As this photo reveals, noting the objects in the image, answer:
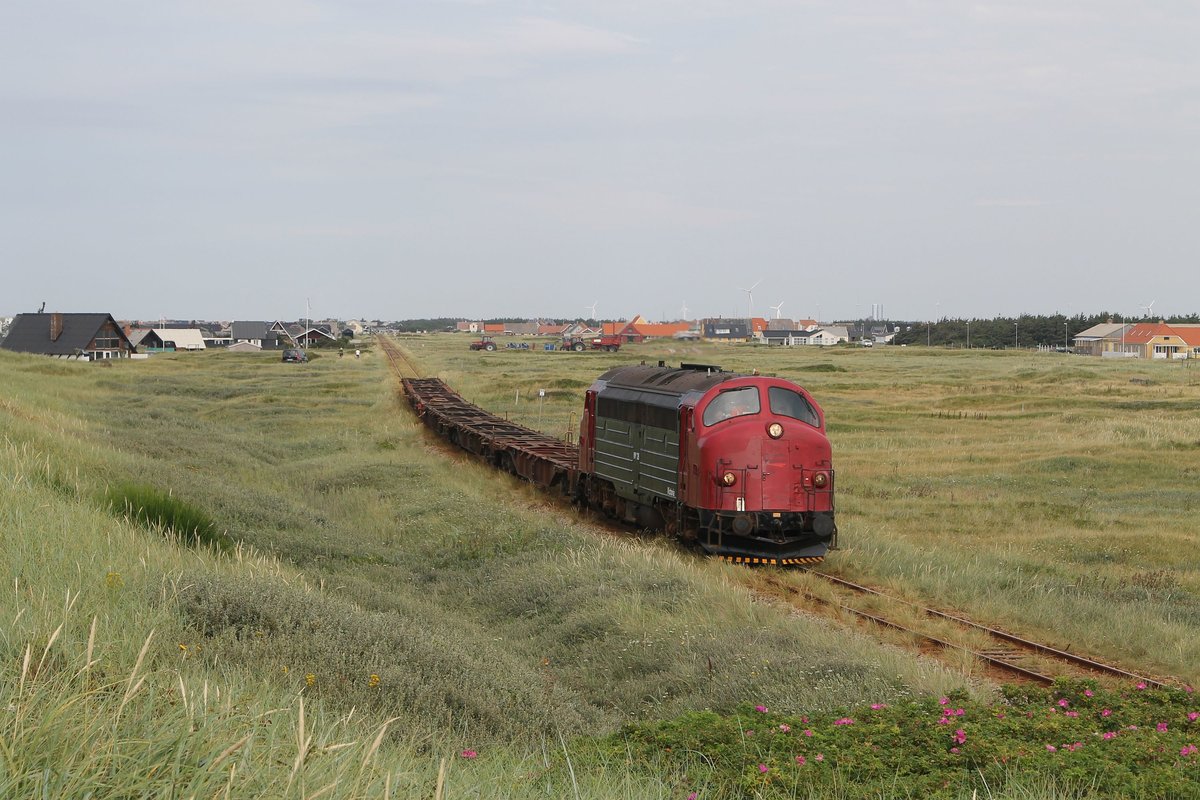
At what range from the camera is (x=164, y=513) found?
15.7 metres

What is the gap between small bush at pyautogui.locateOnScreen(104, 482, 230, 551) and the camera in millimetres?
15070

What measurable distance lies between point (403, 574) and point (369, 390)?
5128 cm

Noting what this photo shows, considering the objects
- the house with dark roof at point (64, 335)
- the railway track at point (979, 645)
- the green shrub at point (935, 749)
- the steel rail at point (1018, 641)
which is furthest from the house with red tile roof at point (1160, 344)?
the green shrub at point (935, 749)

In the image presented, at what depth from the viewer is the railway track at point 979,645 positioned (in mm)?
13906

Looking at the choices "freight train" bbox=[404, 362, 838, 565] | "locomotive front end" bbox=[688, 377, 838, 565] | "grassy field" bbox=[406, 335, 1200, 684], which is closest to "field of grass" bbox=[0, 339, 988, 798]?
"freight train" bbox=[404, 362, 838, 565]

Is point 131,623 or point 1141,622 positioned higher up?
point 131,623

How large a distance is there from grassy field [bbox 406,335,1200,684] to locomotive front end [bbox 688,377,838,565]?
1.14 metres

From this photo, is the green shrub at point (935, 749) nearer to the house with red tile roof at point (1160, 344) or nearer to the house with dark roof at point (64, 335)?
the house with dark roof at point (64, 335)

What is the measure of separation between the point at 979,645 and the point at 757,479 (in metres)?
5.44

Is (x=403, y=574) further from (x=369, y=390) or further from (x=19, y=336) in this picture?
(x=19, y=336)

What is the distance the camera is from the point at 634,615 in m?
14.6

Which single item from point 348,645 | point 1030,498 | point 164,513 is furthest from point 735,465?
point 1030,498

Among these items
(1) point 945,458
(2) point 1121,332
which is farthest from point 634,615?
(2) point 1121,332

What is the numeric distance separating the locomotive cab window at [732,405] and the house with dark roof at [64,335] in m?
95.0
